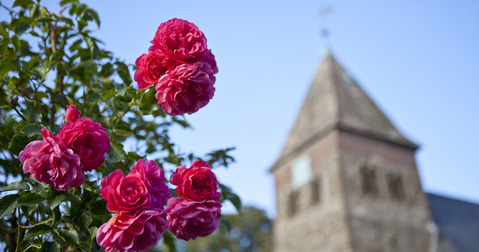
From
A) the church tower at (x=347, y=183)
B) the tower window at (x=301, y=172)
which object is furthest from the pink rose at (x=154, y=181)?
the tower window at (x=301, y=172)

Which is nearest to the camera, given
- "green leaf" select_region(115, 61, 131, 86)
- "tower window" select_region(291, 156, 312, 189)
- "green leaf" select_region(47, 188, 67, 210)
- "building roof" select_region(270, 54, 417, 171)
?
"green leaf" select_region(47, 188, 67, 210)

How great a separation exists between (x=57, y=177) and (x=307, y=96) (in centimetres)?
2227

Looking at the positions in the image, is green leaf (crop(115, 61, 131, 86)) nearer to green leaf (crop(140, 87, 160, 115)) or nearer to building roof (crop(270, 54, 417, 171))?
green leaf (crop(140, 87, 160, 115))

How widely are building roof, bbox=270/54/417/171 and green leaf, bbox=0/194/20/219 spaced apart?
17.8m

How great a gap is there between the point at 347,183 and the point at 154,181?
17.0 m

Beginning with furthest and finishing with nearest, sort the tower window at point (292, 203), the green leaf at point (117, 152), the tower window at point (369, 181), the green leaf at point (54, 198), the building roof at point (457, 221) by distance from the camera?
the tower window at point (292, 203), the tower window at point (369, 181), the building roof at point (457, 221), the green leaf at point (117, 152), the green leaf at point (54, 198)

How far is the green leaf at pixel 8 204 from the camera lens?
4.60 feet

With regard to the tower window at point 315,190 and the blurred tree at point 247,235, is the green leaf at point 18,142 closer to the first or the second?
the tower window at point 315,190

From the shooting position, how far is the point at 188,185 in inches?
53.7

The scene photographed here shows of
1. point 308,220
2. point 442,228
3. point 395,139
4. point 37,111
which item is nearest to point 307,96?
point 395,139

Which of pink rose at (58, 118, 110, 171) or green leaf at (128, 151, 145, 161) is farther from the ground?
pink rose at (58, 118, 110, 171)

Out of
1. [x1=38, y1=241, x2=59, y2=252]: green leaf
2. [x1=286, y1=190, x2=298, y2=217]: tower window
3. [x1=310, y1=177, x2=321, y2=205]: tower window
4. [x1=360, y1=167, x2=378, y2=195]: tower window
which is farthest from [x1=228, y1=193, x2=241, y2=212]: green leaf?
[x1=286, y1=190, x2=298, y2=217]: tower window

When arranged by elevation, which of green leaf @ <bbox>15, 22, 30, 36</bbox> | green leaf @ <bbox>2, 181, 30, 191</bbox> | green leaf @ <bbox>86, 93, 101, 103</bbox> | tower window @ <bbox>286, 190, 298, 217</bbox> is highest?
green leaf @ <bbox>15, 22, 30, 36</bbox>

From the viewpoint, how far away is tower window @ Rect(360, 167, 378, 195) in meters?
18.2
